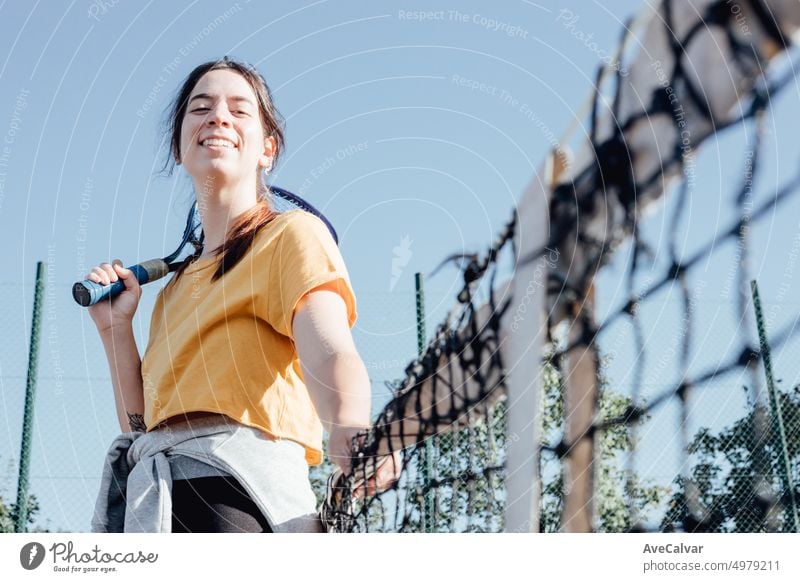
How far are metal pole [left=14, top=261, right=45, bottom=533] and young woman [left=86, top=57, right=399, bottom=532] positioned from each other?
1320 mm

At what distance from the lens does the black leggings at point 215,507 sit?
652 mm

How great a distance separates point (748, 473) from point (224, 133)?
5.98 ft

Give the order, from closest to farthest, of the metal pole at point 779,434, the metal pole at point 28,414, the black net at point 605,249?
1. the black net at point 605,249
2. the metal pole at point 28,414
3. the metal pole at point 779,434

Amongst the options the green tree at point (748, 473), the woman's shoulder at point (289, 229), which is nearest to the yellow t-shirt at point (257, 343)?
the woman's shoulder at point (289, 229)

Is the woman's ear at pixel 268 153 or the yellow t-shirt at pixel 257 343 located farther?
the woman's ear at pixel 268 153

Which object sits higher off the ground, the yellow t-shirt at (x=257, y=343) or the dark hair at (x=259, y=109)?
the dark hair at (x=259, y=109)

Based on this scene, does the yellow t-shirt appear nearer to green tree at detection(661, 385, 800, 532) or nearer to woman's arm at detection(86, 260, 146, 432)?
woman's arm at detection(86, 260, 146, 432)

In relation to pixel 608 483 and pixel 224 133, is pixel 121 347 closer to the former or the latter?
pixel 224 133

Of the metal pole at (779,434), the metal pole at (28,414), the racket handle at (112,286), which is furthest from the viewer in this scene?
the metal pole at (779,434)

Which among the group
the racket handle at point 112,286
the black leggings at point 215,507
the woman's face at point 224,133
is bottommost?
the black leggings at point 215,507

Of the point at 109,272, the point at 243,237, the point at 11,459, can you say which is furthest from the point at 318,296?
the point at 11,459

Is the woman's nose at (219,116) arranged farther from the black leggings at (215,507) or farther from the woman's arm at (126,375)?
the black leggings at (215,507)

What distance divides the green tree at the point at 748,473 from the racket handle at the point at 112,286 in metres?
1.34
